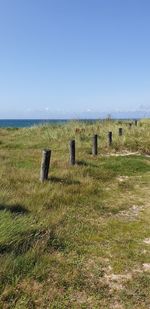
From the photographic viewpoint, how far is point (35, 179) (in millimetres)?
12656

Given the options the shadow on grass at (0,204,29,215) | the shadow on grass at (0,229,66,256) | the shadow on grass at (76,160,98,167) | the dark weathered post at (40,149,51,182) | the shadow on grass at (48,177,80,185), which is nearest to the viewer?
the shadow on grass at (0,229,66,256)

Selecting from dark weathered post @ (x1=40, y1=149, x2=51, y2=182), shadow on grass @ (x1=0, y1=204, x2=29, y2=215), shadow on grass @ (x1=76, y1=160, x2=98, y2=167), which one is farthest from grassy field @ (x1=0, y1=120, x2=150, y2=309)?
shadow on grass @ (x1=76, y1=160, x2=98, y2=167)

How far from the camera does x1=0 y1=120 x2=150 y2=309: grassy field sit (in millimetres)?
5336

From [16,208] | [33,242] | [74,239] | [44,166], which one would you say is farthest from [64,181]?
[33,242]

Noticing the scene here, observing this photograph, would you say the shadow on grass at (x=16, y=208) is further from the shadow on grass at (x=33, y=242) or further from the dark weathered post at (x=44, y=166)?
the dark weathered post at (x=44, y=166)

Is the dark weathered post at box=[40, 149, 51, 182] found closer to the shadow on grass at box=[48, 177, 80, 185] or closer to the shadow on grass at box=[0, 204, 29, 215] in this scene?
the shadow on grass at box=[48, 177, 80, 185]

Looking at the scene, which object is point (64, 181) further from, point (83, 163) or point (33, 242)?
point (33, 242)

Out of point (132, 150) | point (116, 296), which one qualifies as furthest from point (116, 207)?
point (132, 150)

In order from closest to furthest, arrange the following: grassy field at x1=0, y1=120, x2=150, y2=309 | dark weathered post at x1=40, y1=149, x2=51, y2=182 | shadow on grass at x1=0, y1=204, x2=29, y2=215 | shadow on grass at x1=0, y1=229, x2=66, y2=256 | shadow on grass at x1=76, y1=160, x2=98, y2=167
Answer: grassy field at x1=0, y1=120, x2=150, y2=309
shadow on grass at x1=0, y1=229, x2=66, y2=256
shadow on grass at x1=0, y1=204, x2=29, y2=215
dark weathered post at x1=40, y1=149, x2=51, y2=182
shadow on grass at x1=76, y1=160, x2=98, y2=167

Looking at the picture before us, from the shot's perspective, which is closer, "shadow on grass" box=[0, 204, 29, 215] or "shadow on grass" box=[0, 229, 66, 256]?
"shadow on grass" box=[0, 229, 66, 256]

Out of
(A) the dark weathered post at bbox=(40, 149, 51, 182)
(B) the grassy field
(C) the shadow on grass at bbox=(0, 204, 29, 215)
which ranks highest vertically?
(A) the dark weathered post at bbox=(40, 149, 51, 182)

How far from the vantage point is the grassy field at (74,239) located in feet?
17.5

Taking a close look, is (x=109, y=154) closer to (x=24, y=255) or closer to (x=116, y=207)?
(x=116, y=207)

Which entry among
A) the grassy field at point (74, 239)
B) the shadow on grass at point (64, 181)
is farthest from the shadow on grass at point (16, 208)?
the shadow on grass at point (64, 181)
